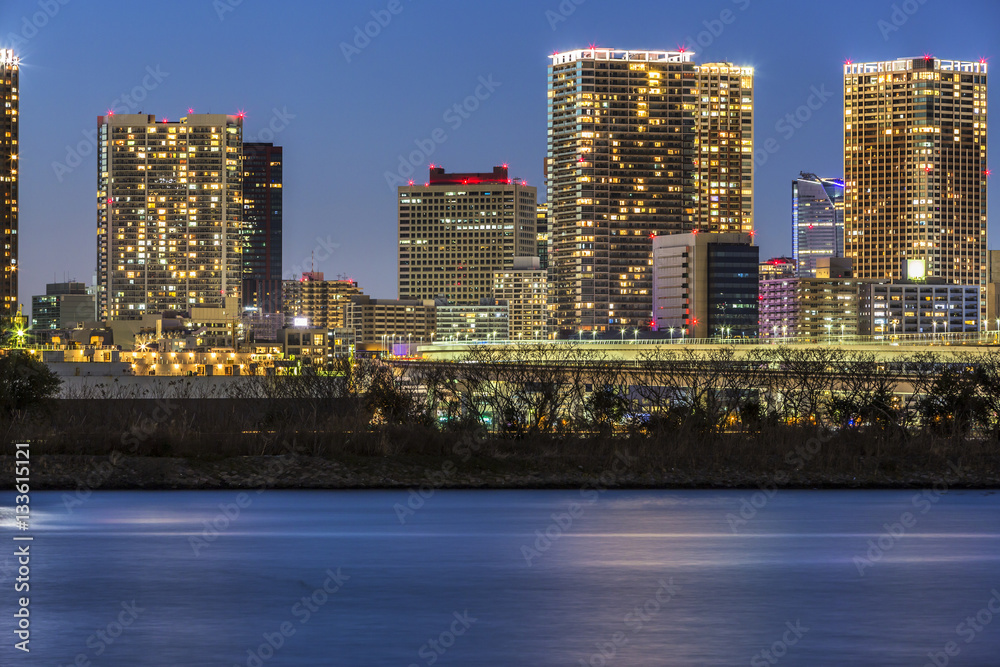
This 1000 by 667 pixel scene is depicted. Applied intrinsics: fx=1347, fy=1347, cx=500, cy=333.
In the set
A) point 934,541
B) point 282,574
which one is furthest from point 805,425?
point 282,574

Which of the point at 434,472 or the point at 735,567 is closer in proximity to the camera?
the point at 735,567

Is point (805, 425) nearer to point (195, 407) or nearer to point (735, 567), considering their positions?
point (735, 567)

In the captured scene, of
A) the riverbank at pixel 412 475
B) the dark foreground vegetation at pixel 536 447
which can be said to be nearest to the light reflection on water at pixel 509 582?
the riverbank at pixel 412 475

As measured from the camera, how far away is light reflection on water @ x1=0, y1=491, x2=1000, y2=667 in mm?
16406

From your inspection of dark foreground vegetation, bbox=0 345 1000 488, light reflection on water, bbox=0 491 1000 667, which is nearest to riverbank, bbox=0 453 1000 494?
dark foreground vegetation, bbox=0 345 1000 488

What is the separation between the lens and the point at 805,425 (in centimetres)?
4531

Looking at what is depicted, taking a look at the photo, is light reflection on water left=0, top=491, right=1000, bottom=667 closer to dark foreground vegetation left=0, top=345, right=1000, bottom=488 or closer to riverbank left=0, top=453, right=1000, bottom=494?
riverbank left=0, top=453, right=1000, bottom=494

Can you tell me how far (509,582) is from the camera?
2141cm

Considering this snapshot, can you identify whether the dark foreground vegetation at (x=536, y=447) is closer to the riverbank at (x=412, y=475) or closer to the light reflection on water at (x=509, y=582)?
the riverbank at (x=412, y=475)

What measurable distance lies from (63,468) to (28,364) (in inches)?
694

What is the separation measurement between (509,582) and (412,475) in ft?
59.0

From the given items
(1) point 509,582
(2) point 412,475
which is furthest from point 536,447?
(1) point 509,582

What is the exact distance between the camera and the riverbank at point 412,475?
38125 mm

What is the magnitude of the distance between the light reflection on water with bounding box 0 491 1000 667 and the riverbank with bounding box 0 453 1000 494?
176 inches
